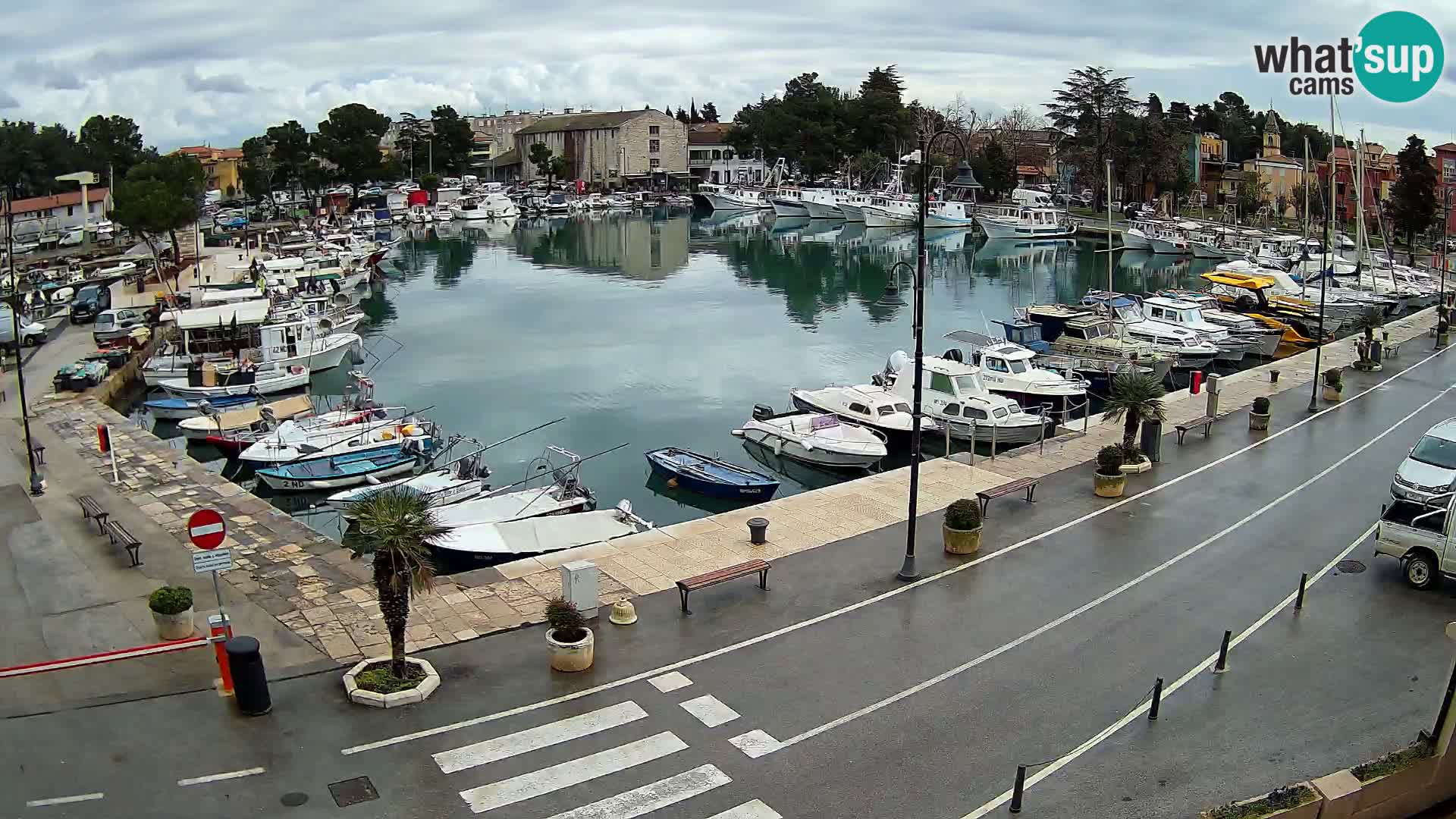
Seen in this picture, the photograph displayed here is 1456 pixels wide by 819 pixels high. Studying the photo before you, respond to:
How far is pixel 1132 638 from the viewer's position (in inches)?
681

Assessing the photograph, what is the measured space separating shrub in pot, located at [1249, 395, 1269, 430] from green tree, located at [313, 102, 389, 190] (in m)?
120

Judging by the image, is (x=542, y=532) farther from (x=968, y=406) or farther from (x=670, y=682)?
(x=968, y=406)

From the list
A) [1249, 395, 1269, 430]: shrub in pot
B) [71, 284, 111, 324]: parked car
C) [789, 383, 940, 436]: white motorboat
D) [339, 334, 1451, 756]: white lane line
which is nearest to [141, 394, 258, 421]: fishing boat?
[71, 284, 111, 324]: parked car

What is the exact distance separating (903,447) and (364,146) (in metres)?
113

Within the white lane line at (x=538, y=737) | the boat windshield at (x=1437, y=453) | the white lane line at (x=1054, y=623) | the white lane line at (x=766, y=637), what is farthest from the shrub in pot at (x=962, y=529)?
the boat windshield at (x=1437, y=453)

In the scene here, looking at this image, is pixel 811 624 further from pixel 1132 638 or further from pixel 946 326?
pixel 946 326

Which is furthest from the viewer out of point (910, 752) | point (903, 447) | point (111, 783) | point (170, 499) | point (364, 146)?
point (364, 146)

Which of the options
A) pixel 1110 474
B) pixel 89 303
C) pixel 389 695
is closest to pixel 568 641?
pixel 389 695

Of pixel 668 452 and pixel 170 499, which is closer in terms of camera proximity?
pixel 170 499

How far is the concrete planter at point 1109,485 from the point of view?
80.0 feet

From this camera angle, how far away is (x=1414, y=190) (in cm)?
7856

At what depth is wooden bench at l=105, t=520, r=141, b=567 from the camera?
20.7 meters

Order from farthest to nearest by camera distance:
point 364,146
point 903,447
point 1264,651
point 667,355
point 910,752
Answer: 1. point 364,146
2. point 667,355
3. point 903,447
4. point 1264,651
5. point 910,752

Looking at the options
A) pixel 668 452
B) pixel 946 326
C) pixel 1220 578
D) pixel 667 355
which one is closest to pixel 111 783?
pixel 1220 578
